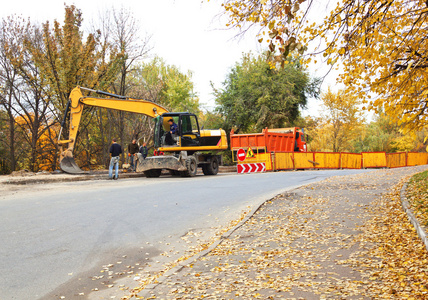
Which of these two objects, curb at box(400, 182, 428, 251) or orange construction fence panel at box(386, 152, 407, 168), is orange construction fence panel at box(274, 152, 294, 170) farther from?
curb at box(400, 182, 428, 251)

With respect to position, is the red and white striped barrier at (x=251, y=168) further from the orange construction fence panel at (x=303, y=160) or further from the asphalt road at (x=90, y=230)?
the asphalt road at (x=90, y=230)

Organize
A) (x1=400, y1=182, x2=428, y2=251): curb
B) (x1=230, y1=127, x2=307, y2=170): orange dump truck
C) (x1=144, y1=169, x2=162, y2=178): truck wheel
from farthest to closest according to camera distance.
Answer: (x1=230, y1=127, x2=307, y2=170): orange dump truck, (x1=144, y1=169, x2=162, y2=178): truck wheel, (x1=400, y1=182, x2=428, y2=251): curb

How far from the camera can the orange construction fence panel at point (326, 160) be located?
34.1 meters

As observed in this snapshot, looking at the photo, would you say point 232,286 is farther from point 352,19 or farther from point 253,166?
point 253,166

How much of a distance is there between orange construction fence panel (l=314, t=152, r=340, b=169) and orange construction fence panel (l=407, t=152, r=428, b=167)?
1357cm

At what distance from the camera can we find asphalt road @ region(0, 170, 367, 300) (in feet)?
17.8

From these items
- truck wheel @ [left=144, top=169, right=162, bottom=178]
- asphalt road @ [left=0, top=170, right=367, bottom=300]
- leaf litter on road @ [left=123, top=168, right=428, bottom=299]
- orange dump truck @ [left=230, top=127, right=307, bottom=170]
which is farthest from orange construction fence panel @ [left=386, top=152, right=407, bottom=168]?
leaf litter on road @ [left=123, top=168, right=428, bottom=299]

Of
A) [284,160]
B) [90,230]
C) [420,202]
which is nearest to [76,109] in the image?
[90,230]

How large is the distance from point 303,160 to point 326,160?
3.73 m

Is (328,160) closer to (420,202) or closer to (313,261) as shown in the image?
(420,202)

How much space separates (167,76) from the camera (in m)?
55.0

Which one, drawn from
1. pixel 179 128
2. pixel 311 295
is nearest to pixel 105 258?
pixel 311 295

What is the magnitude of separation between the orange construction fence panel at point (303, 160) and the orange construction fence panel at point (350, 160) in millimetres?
4963

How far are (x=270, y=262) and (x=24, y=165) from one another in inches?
1073
